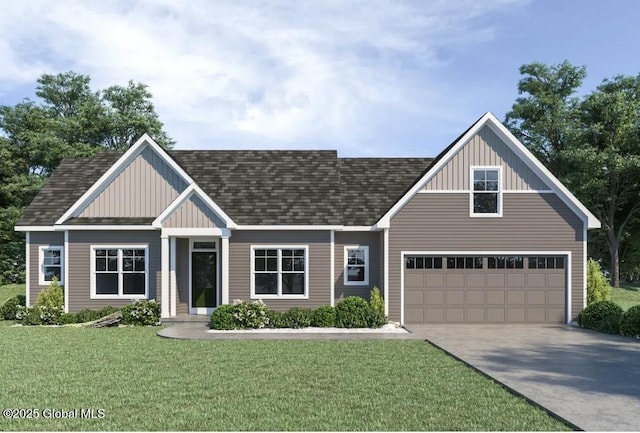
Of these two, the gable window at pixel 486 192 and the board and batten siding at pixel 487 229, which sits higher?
the gable window at pixel 486 192

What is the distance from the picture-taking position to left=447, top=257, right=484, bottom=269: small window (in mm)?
20281

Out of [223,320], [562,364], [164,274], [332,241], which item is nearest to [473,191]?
[332,241]

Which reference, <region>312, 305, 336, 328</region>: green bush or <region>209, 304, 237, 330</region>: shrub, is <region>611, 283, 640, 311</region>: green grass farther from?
<region>209, 304, 237, 330</region>: shrub

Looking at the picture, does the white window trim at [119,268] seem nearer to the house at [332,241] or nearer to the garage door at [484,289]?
the house at [332,241]

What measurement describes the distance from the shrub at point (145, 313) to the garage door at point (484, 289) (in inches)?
351

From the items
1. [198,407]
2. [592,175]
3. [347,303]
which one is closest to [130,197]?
[347,303]

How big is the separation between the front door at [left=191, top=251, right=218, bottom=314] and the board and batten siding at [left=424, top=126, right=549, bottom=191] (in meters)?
9.08

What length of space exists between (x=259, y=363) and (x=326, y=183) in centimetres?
1183

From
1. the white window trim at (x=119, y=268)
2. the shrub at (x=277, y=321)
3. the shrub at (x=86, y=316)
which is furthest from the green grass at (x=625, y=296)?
the shrub at (x=86, y=316)

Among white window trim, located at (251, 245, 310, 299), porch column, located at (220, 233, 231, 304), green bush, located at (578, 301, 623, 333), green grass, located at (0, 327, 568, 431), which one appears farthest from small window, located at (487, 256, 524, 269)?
porch column, located at (220, 233, 231, 304)

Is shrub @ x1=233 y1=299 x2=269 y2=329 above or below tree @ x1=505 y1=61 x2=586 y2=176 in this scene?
below

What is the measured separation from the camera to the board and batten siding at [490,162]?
20188 millimetres

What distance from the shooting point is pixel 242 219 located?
21.0 metres

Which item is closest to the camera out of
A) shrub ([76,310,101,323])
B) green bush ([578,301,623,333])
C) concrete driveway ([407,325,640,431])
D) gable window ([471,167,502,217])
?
concrete driveway ([407,325,640,431])
